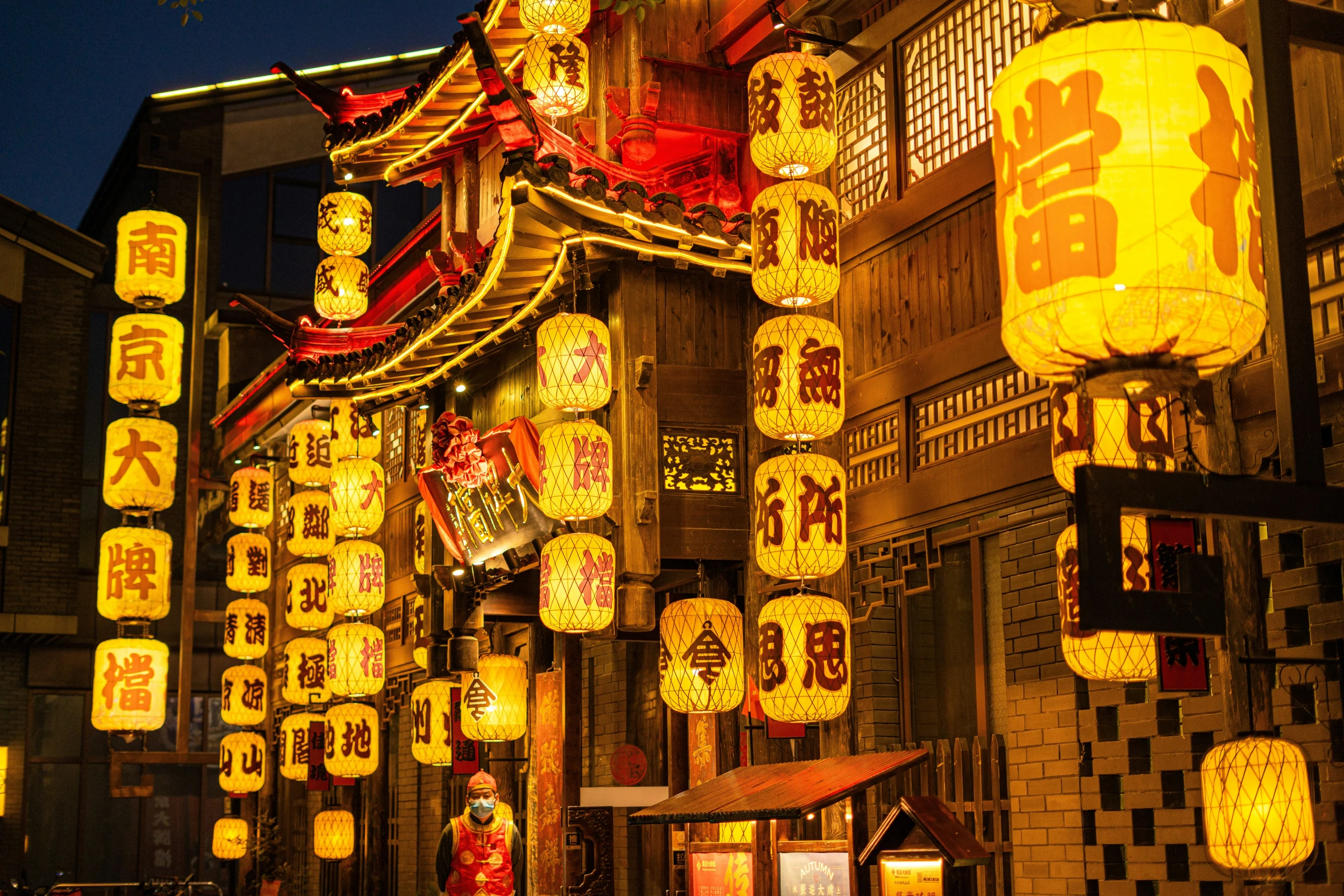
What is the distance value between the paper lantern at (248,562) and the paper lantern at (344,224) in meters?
6.04

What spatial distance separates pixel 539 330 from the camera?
507 inches

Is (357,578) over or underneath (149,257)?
underneath

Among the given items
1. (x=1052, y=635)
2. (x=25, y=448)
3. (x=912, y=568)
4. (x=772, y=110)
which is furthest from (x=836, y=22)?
(x=25, y=448)

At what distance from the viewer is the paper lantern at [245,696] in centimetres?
2434

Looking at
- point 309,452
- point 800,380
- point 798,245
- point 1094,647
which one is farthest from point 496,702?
point 1094,647

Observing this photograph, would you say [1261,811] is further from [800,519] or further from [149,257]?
[149,257]

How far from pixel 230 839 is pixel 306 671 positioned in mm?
4560

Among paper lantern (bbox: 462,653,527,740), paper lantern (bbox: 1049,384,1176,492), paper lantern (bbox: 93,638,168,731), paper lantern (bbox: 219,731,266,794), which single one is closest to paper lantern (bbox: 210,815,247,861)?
paper lantern (bbox: 219,731,266,794)

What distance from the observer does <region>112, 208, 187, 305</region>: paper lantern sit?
22062 mm

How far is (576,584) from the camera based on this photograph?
12336mm

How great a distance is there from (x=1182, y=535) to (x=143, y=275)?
18.4 m

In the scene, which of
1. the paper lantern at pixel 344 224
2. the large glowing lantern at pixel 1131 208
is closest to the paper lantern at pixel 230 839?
the paper lantern at pixel 344 224

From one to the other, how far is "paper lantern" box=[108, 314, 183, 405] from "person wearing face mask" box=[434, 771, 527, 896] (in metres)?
10.2

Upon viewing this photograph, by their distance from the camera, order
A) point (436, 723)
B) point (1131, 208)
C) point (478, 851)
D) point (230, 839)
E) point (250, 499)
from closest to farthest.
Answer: point (1131, 208) → point (478, 851) → point (436, 723) → point (250, 499) → point (230, 839)
